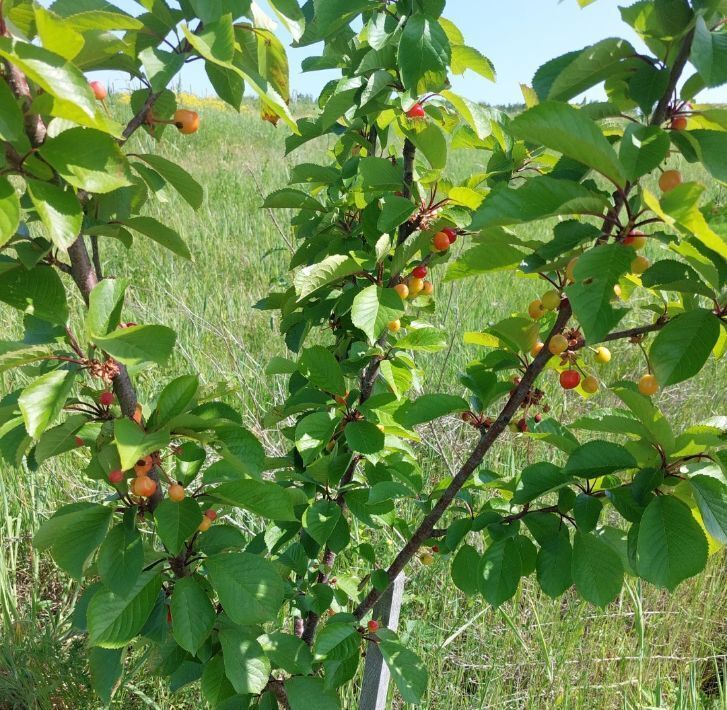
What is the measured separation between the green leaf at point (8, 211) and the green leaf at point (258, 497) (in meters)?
0.38

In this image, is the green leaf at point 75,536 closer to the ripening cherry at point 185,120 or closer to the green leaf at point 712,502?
the ripening cherry at point 185,120

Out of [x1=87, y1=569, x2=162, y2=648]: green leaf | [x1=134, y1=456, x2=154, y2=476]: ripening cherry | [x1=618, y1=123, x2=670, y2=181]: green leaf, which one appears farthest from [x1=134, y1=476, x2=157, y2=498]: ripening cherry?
[x1=618, y1=123, x2=670, y2=181]: green leaf

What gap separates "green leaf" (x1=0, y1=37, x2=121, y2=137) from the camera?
43cm

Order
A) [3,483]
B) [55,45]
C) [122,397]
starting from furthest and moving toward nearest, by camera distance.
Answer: [3,483] < [122,397] < [55,45]

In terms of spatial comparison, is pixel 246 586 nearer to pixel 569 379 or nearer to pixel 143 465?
pixel 143 465

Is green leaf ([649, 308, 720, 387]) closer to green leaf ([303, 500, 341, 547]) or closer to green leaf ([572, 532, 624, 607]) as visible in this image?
green leaf ([572, 532, 624, 607])

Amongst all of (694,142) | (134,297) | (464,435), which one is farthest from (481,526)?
(134,297)

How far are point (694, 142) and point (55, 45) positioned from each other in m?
0.53

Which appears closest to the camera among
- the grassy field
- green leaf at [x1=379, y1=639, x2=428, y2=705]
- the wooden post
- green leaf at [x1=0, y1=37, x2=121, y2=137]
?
green leaf at [x1=0, y1=37, x2=121, y2=137]

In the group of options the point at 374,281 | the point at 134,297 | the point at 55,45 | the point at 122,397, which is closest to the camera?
the point at 55,45

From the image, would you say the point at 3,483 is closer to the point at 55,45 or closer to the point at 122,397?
the point at 122,397

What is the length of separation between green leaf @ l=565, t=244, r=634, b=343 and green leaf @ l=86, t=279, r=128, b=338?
1.40 feet

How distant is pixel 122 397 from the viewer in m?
0.70

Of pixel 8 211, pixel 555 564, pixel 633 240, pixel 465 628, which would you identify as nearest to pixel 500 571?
pixel 555 564
